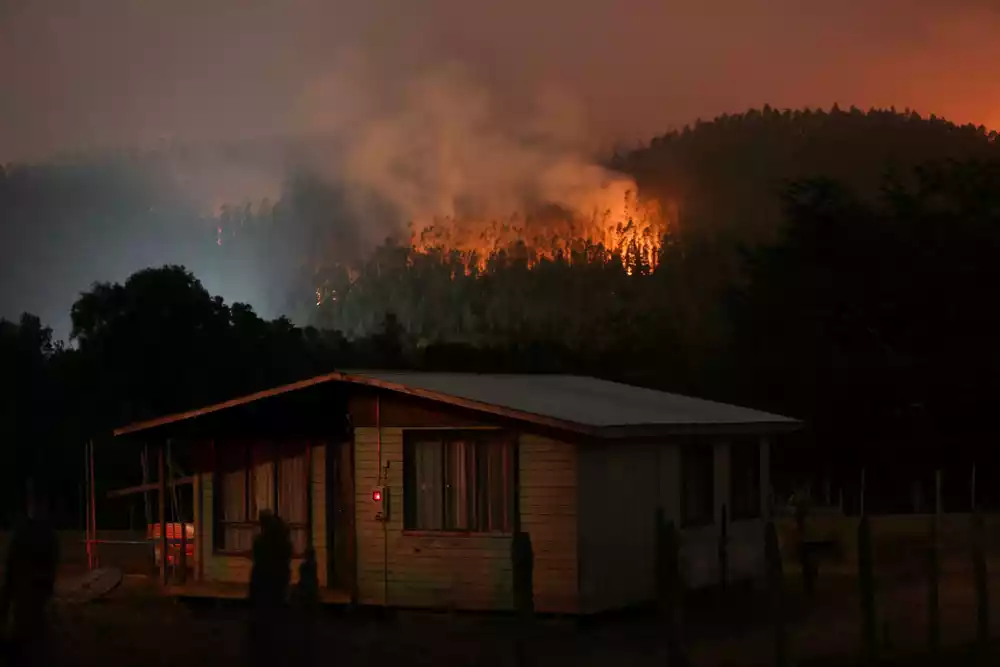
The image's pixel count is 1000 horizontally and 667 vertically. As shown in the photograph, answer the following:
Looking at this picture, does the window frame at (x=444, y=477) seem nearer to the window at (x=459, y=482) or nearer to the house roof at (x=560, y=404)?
the window at (x=459, y=482)

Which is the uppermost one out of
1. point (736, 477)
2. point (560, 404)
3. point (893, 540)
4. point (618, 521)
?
point (560, 404)

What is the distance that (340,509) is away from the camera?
60.4 feet

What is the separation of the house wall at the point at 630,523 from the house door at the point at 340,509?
3152mm

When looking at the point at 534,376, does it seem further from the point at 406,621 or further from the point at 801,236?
the point at 801,236

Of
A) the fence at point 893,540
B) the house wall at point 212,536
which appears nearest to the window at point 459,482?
the house wall at point 212,536

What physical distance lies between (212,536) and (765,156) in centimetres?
13238

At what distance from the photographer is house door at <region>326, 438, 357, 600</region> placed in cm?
1825

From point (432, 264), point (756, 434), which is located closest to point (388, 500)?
point (756, 434)

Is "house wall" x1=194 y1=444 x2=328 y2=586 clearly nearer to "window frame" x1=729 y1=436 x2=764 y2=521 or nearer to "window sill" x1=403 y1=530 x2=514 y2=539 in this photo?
"window sill" x1=403 y1=530 x2=514 y2=539

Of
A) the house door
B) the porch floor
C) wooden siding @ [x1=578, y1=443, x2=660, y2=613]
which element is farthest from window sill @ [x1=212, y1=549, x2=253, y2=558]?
wooden siding @ [x1=578, y1=443, x2=660, y2=613]

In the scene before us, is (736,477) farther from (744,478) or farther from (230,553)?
(230,553)

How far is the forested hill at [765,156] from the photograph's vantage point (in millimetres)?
130625

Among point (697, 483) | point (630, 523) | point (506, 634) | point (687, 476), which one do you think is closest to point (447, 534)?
point (506, 634)

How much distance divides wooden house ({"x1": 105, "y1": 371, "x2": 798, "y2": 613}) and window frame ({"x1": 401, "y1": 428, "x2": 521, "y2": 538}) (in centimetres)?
2
